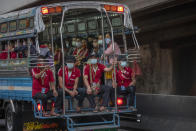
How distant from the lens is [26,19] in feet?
36.9

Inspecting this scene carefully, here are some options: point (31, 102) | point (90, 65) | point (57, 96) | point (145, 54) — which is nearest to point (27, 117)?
point (31, 102)

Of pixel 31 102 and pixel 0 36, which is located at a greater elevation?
pixel 0 36

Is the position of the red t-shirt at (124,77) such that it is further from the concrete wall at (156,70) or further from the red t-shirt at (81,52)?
the concrete wall at (156,70)

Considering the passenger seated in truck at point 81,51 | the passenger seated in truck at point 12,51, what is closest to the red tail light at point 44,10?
the passenger seated in truck at point 12,51

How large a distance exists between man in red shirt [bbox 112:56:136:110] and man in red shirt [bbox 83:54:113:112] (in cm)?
42

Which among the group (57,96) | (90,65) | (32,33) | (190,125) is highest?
(32,33)

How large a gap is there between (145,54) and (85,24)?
13.6 metres

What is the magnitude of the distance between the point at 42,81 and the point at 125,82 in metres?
2.17

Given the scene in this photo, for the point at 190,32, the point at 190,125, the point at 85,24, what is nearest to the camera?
the point at 190,125

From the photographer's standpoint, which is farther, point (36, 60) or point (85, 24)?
point (85, 24)

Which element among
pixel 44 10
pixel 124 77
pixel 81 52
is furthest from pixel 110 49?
pixel 44 10

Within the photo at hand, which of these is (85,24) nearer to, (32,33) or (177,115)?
(32,33)

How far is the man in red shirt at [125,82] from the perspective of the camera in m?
10.9

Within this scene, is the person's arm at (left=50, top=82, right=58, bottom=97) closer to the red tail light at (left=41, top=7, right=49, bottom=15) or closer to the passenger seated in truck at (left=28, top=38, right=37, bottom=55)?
the passenger seated in truck at (left=28, top=38, right=37, bottom=55)
